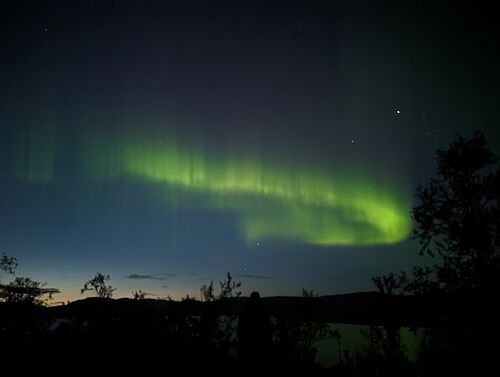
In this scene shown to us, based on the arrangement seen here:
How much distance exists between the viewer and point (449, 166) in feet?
57.9

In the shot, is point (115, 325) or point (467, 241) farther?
point (467, 241)

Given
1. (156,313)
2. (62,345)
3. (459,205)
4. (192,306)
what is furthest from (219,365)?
(459,205)

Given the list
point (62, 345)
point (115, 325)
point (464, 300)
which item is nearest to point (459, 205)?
point (464, 300)

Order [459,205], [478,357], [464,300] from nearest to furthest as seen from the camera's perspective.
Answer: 1. [478,357]
2. [464,300]
3. [459,205]

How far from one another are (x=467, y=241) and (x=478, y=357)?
5.32 metres

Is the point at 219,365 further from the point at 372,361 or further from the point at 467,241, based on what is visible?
the point at 467,241

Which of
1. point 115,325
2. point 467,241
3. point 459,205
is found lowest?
point 115,325

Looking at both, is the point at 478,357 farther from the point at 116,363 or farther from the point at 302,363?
the point at 116,363

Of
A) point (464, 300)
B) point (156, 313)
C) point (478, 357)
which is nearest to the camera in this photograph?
point (156, 313)

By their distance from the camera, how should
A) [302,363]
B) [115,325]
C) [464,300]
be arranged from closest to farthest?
[115,325], [302,363], [464,300]

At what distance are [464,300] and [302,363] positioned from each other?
711 centimetres

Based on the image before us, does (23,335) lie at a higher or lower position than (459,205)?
lower

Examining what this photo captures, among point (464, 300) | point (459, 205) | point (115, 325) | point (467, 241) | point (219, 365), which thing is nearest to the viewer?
point (219, 365)

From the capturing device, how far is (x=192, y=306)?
10.8 meters
